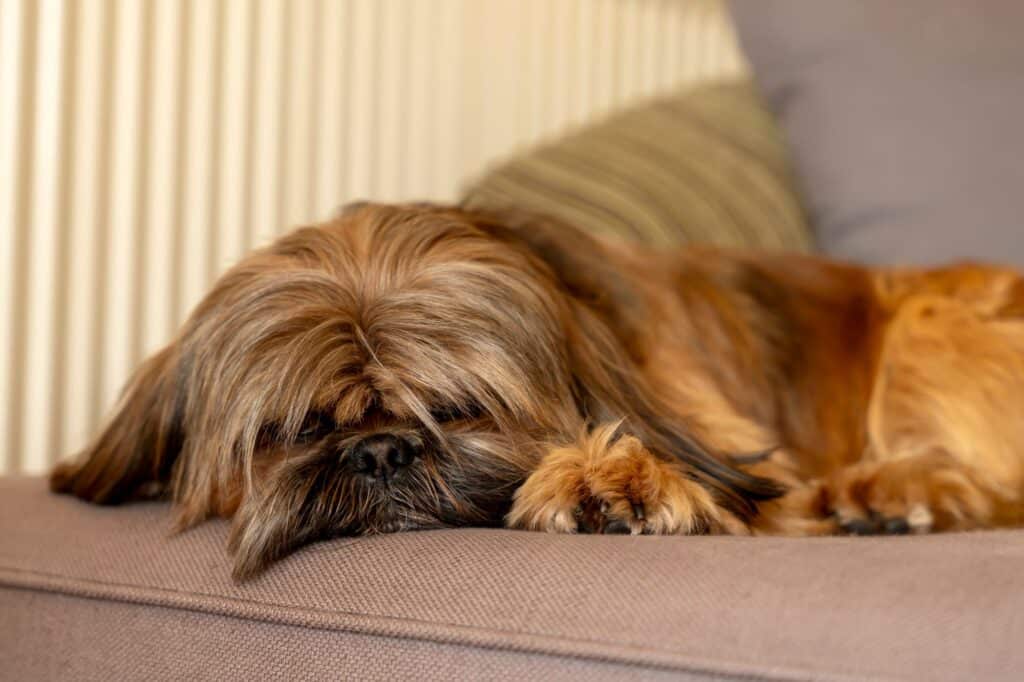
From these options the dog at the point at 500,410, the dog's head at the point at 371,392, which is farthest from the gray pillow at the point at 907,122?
the dog's head at the point at 371,392

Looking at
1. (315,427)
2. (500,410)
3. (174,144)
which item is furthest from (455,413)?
(174,144)

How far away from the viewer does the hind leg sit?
198 cm

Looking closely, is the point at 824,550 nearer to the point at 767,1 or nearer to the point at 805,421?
the point at 805,421

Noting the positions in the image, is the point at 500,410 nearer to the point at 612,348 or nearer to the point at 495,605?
the point at 612,348

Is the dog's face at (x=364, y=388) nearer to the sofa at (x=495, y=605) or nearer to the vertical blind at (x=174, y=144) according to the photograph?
the sofa at (x=495, y=605)

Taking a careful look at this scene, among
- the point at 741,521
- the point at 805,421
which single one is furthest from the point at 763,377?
the point at 741,521

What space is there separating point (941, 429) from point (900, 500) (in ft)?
1.44

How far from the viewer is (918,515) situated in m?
1.95

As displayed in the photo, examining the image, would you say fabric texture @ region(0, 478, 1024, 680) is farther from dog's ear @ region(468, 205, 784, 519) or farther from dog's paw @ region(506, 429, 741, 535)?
dog's ear @ region(468, 205, 784, 519)

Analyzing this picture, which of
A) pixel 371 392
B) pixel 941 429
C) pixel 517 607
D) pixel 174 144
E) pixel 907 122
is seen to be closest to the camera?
pixel 517 607

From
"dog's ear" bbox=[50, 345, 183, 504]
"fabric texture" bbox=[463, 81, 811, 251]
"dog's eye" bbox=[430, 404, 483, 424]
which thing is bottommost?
"dog's ear" bbox=[50, 345, 183, 504]

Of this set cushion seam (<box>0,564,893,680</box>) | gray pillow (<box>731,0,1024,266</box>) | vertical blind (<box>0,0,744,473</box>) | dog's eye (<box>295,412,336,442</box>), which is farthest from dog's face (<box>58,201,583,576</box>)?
gray pillow (<box>731,0,1024,266</box>)

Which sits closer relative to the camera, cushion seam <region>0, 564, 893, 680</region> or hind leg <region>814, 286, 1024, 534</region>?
cushion seam <region>0, 564, 893, 680</region>

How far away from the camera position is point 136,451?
6.51 ft
